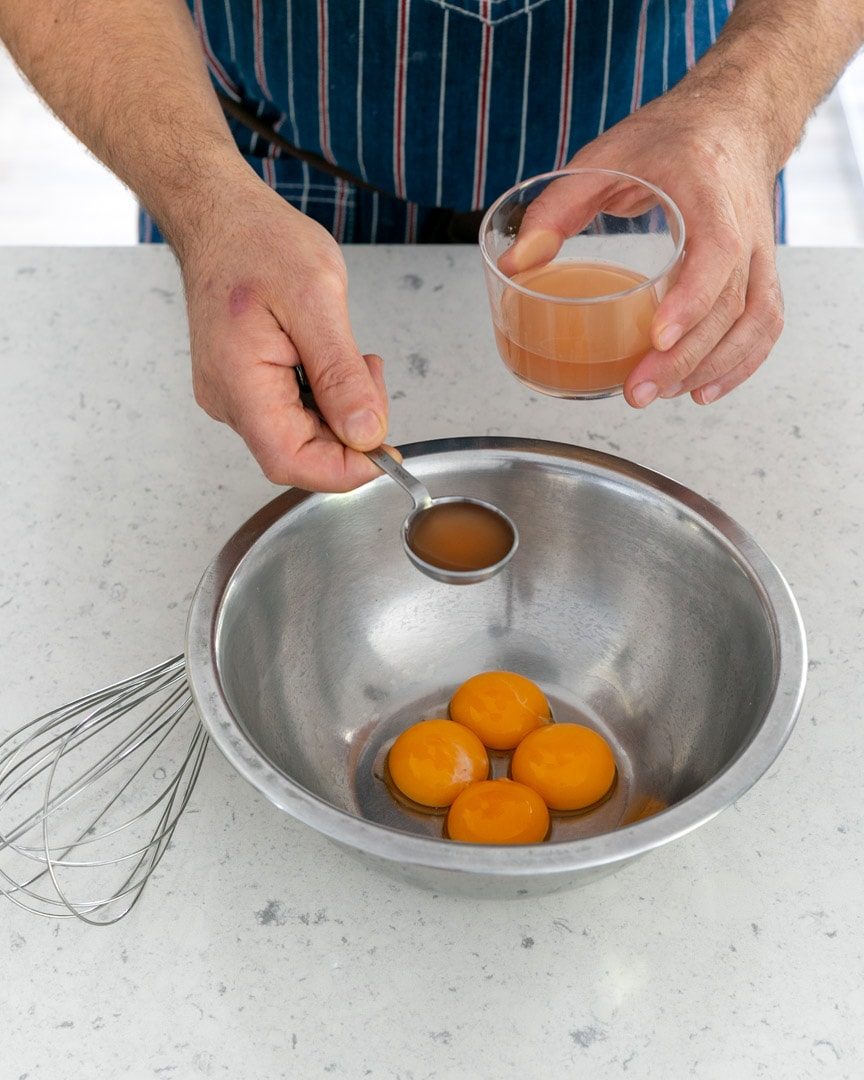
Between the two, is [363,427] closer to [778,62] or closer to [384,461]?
[384,461]

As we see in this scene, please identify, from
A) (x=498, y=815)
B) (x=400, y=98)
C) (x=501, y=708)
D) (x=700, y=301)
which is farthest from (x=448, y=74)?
(x=498, y=815)

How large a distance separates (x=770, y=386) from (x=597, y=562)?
1.43 ft

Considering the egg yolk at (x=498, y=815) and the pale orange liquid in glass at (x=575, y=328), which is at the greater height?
the pale orange liquid in glass at (x=575, y=328)

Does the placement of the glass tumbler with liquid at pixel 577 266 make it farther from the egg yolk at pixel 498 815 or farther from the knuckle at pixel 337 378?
the egg yolk at pixel 498 815

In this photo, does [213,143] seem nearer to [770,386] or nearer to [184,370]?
[184,370]

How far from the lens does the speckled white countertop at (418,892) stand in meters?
Answer: 0.90

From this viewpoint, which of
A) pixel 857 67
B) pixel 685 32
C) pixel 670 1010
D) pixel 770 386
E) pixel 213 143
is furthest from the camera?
Result: pixel 857 67

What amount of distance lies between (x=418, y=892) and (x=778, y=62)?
103 centimetres

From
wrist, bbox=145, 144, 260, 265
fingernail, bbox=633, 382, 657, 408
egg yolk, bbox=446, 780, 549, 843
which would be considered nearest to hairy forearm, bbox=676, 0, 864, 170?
fingernail, bbox=633, 382, 657, 408

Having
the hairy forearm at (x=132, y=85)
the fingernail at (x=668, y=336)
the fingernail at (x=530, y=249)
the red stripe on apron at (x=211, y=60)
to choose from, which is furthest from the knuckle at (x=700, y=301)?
the red stripe on apron at (x=211, y=60)

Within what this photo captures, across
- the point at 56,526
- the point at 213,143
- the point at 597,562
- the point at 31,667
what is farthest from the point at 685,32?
the point at 31,667

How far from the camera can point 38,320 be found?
153 centimetres

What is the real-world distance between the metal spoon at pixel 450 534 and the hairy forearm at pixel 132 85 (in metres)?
0.40

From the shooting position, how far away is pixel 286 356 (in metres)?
1.01
